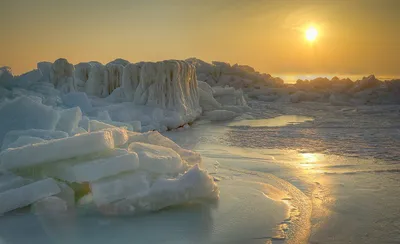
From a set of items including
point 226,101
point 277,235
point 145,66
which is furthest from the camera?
point 226,101

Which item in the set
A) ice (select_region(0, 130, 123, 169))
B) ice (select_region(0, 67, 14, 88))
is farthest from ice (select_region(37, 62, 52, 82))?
ice (select_region(0, 130, 123, 169))

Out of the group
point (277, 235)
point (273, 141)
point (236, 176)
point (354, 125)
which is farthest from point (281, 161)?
point (354, 125)

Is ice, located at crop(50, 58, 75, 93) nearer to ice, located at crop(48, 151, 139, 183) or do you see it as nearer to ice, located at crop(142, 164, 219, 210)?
ice, located at crop(48, 151, 139, 183)

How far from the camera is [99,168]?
9.09 ft

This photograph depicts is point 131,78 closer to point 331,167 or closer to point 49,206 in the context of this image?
point 331,167

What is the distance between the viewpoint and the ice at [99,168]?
276 centimetres

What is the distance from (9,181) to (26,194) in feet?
1.47

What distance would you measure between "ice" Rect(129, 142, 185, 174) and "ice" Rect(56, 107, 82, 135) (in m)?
1.92

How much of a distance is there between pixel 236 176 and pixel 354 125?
6524mm

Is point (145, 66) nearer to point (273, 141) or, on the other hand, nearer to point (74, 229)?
point (273, 141)

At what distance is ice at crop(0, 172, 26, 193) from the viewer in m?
3.01

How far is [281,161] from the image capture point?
4914mm

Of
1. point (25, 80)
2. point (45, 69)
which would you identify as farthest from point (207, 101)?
point (25, 80)

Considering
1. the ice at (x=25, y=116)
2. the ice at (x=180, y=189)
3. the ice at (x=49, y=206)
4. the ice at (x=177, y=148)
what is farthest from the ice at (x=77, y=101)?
the ice at (x=180, y=189)
